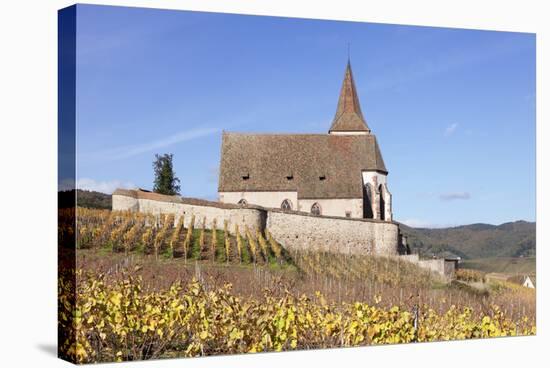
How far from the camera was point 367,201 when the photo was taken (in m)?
17.2

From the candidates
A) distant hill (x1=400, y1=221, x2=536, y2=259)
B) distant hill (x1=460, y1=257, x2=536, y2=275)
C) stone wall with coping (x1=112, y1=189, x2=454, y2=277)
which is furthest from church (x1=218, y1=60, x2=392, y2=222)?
distant hill (x1=460, y1=257, x2=536, y2=275)

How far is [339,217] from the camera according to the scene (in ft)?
55.2

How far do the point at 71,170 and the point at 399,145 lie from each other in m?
5.46

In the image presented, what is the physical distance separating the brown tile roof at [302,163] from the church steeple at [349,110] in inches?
12.7

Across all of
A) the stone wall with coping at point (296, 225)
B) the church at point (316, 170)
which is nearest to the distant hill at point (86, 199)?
the stone wall with coping at point (296, 225)

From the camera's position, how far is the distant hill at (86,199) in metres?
11.6

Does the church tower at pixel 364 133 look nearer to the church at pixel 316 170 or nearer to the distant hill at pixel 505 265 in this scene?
the church at pixel 316 170

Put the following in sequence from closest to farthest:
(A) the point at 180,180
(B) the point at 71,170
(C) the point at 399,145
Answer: (B) the point at 71,170 < (A) the point at 180,180 < (C) the point at 399,145

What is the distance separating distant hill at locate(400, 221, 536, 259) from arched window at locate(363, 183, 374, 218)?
4.53 feet

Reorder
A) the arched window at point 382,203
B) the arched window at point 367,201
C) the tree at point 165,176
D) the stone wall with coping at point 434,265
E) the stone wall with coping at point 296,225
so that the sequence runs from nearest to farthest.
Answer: the tree at point 165,176 → the stone wall with coping at point 296,225 → the stone wall with coping at point 434,265 → the arched window at point 382,203 → the arched window at point 367,201

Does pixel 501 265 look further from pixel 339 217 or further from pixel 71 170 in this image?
pixel 71 170

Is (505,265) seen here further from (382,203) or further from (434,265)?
(382,203)

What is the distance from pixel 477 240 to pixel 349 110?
289 centimetres

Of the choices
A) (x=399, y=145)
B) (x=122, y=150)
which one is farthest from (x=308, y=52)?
(x=122, y=150)
